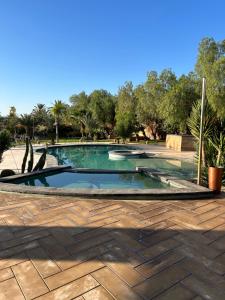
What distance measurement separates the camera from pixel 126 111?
85.5 feet

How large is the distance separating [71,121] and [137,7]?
22.3m

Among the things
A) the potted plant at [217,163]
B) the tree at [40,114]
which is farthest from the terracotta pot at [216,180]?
the tree at [40,114]

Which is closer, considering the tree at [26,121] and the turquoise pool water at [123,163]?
the turquoise pool water at [123,163]

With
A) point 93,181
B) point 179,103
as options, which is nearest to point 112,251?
point 93,181

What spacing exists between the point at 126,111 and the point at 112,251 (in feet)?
78.5

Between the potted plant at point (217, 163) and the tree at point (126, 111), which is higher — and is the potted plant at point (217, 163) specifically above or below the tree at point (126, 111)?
below

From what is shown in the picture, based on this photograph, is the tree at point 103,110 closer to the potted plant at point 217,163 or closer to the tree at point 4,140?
the tree at point 4,140

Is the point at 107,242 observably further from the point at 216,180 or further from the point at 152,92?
the point at 152,92

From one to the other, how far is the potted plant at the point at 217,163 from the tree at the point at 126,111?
17.1m

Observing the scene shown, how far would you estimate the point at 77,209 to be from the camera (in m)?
4.24

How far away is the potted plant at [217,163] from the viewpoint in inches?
207

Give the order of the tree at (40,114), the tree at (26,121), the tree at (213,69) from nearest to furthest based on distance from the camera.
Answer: the tree at (213,69) → the tree at (26,121) → the tree at (40,114)

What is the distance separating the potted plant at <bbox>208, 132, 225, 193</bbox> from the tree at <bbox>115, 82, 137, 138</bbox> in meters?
17.1

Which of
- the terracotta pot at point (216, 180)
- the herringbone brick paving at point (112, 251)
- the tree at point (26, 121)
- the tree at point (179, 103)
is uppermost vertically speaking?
the tree at point (179, 103)
